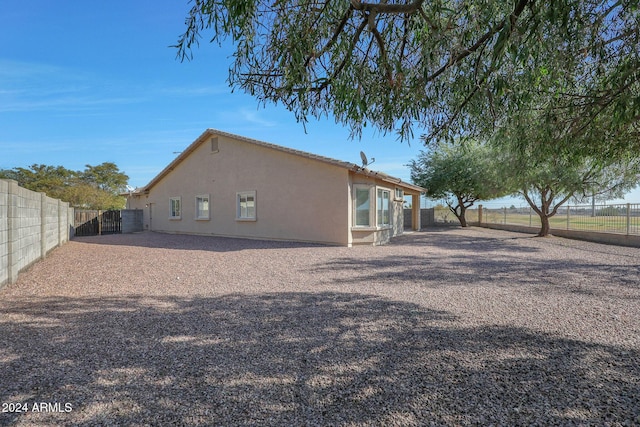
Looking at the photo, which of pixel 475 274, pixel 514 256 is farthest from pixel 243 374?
pixel 514 256

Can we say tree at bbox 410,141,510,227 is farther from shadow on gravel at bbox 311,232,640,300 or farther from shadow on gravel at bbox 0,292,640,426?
shadow on gravel at bbox 0,292,640,426

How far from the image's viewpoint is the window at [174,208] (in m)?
21.0

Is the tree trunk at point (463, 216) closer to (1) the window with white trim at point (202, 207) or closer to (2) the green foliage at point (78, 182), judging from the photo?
(1) the window with white trim at point (202, 207)

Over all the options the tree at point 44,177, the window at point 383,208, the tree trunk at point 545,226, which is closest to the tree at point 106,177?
the tree at point 44,177

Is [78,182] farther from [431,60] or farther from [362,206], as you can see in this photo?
[431,60]

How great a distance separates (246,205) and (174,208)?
23.7 ft

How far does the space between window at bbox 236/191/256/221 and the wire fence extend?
15.2 meters

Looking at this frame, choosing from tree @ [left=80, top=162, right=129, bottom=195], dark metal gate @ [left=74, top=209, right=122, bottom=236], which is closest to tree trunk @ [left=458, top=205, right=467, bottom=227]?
dark metal gate @ [left=74, top=209, right=122, bottom=236]

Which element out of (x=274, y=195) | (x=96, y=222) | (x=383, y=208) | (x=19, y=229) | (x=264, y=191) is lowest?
(x=96, y=222)

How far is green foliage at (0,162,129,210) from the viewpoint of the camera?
33312 mm

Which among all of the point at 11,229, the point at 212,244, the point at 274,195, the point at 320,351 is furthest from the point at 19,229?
the point at 274,195

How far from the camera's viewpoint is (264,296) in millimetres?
5801

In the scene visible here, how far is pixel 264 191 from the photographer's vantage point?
51.8ft

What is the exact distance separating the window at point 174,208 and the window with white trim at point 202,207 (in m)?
2.13
